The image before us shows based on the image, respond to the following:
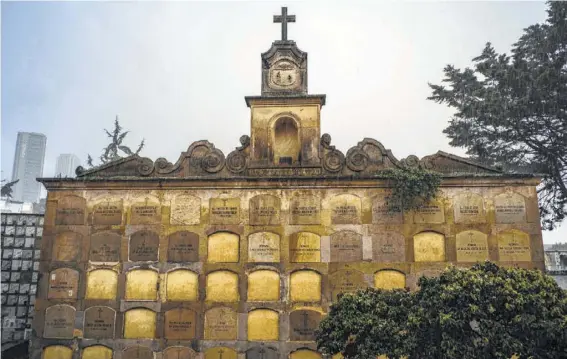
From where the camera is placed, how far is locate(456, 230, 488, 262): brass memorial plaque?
46.8 ft

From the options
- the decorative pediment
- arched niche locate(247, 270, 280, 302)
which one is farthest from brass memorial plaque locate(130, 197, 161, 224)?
arched niche locate(247, 270, 280, 302)

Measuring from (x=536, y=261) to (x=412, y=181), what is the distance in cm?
409

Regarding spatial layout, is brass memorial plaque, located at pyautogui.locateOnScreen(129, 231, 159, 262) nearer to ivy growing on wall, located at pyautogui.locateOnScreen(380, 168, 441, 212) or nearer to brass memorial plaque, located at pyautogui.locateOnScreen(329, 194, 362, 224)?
brass memorial plaque, located at pyautogui.locateOnScreen(329, 194, 362, 224)

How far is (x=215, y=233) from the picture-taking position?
48.5 feet

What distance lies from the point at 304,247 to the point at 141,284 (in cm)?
483

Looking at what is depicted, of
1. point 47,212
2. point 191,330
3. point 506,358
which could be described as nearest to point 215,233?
point 191,330

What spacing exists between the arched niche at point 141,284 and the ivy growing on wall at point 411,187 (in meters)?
7.22

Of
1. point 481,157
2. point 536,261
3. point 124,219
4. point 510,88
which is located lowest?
point 536,261

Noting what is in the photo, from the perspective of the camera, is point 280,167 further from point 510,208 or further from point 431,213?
point 510,208

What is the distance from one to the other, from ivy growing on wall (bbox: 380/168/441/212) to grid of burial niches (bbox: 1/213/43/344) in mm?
13127

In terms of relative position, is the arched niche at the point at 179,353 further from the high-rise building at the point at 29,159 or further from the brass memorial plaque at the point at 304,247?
the high-rise building at the point at 29,159

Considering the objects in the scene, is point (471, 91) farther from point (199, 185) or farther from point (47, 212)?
point (47, 212)

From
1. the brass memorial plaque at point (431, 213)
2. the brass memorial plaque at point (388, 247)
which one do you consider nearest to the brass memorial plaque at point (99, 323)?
the brass memorial plaque at point (388, 247)

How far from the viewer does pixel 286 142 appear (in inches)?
635
